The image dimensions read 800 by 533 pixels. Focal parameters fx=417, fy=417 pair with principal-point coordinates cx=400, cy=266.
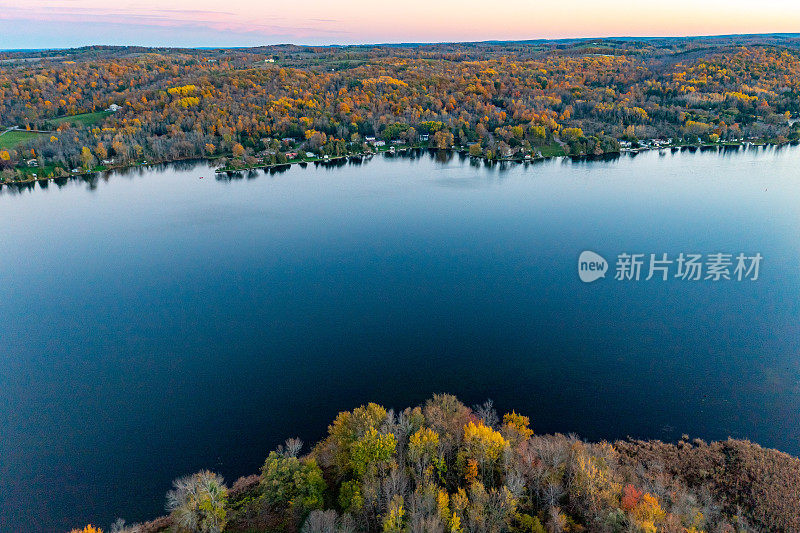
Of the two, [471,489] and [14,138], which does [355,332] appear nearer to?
[471,489]

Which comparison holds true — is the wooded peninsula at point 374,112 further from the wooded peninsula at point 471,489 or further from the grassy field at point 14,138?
the wooded peninsula at point 471,489

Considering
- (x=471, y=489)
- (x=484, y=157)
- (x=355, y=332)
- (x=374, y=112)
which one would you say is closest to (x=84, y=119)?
(x=374, y=112)

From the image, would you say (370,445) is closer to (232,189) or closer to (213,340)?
Result: (213,340)

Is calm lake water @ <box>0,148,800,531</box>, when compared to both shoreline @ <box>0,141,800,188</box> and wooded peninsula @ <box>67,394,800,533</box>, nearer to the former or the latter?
wooded peninsula @ <box>67,394,800,533</box>

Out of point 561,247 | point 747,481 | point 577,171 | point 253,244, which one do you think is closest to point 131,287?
point 253,244

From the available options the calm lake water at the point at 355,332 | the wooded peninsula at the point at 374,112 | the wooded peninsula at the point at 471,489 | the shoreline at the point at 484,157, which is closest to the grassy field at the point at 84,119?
the wooded peninsula at the point at 374,112

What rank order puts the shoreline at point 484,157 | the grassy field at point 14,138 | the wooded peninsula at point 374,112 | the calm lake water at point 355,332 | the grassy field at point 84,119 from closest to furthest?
the calm lake water at point 355,332 < the shoreline at point 484,157 < the grassy field at point 14,138 < the wooded peninsula at point 374,112 < the grassy field at point 84,119

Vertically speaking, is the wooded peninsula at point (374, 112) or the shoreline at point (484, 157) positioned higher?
the wooded peninsula at point (374, 112)
